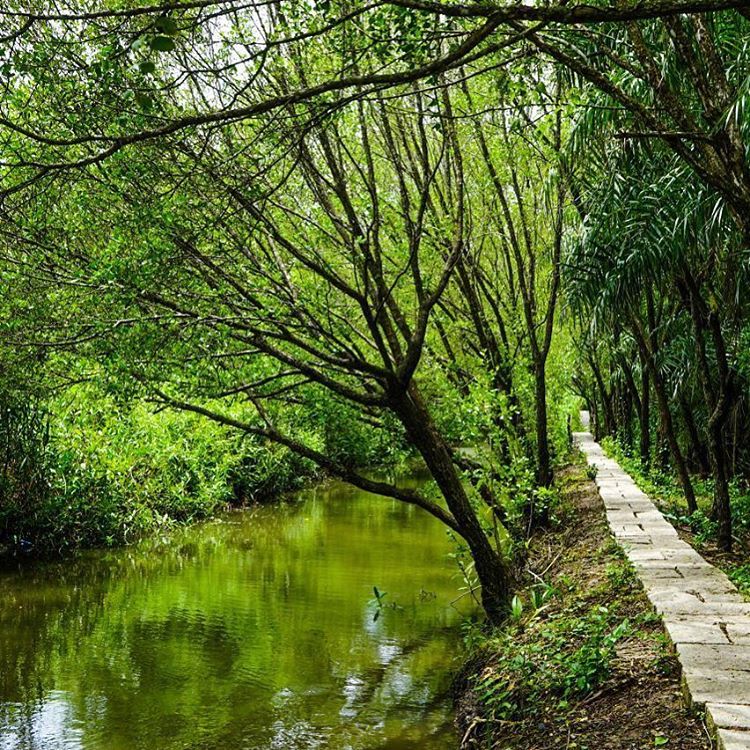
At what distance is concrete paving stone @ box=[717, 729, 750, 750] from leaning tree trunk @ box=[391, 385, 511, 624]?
360cm

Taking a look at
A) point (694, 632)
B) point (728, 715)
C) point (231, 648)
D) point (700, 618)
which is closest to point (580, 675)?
point (694, 632)

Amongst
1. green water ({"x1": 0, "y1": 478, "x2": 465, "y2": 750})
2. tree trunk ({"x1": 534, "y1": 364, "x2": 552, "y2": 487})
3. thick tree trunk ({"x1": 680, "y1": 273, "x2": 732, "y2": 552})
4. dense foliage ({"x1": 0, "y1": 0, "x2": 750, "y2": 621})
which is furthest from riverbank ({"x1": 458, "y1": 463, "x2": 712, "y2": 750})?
tree trunk ({"x1": 534, "y1": 364, "x2": 552, "y2": 487})

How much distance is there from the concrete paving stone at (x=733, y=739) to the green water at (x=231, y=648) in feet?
9.22

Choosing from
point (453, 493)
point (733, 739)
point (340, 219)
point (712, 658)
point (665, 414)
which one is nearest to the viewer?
point (733, 739)

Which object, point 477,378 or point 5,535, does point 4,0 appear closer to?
point 477,378

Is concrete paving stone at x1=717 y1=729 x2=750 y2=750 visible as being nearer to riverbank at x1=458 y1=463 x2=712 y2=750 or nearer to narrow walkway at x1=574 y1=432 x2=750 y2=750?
narrow walkway at x1=574 y1=432 x2=750 y2=750

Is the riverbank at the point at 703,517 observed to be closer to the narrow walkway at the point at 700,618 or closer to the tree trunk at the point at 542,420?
the narrow walkway at the point at 700,618

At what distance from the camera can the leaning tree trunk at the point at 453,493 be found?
6762 millimetres

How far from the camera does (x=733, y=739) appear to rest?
3.25 metres

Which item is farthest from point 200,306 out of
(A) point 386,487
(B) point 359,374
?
(A) point 386,487

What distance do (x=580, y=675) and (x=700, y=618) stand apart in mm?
918

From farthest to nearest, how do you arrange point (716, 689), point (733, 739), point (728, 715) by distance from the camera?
point (716, 689)
point (728, 715)
point (733, 739)

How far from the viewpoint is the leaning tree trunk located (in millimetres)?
6762

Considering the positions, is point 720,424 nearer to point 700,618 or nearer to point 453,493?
point 453,493
